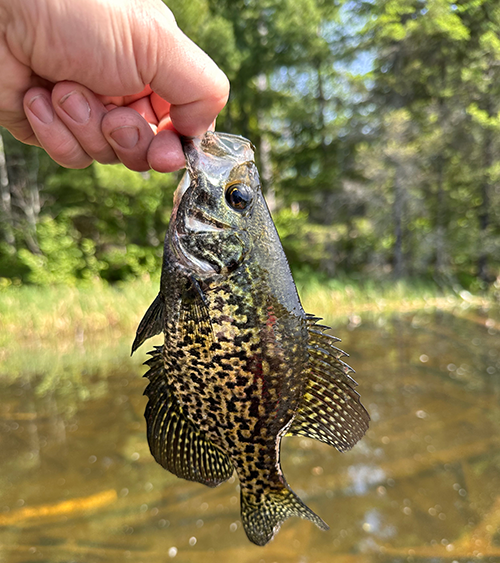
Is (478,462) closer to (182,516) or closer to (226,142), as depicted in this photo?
(182,516)

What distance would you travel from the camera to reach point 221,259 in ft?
5.27

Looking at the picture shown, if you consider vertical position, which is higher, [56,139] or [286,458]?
[56,139]

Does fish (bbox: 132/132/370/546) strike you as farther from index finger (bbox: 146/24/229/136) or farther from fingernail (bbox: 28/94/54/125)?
fingernail (bbox: 28/94/54/125)

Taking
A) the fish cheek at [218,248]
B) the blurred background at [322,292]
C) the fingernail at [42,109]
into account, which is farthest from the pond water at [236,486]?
the fingernail at [42,109]

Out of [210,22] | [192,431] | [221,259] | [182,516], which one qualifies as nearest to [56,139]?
[221,259]

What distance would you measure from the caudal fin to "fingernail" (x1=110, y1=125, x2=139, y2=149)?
5.22 ft

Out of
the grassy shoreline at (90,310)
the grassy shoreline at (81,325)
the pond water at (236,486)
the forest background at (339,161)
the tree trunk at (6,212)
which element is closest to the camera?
the pond water at (236,486)

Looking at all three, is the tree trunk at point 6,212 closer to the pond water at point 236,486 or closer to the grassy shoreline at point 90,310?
the grassy shoreline at point 90,310

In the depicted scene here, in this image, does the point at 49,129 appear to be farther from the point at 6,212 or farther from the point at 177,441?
the point at 6,212

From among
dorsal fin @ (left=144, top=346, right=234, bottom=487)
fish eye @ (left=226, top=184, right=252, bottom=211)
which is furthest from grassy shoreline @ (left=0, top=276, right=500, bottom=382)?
fish eye @ (left=226, top=184, right=252, bottom=211)

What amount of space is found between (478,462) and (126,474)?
3.77 metres

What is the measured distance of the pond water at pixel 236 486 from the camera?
3734 millimetres

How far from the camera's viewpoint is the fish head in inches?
63.1

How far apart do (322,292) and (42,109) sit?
12241 millimetres
